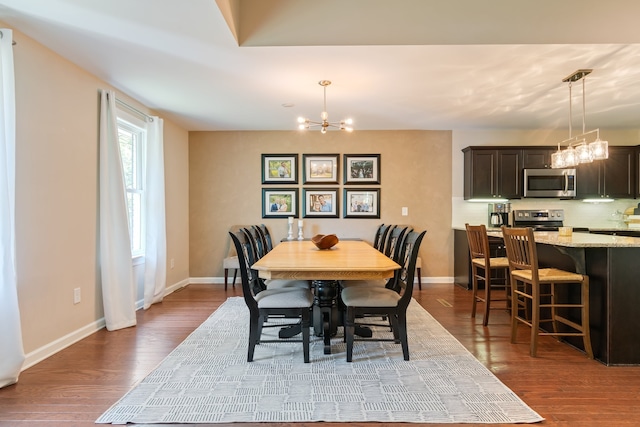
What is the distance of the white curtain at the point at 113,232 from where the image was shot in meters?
3.50

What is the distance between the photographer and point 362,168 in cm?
575

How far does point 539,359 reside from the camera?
9.07 ft

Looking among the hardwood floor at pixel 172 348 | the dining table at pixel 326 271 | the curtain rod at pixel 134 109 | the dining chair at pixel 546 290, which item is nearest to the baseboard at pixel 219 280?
the hardwood floor at pixel 172 348

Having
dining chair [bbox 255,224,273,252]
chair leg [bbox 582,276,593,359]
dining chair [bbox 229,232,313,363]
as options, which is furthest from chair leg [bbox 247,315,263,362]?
chair leg [bbox 582,276,593,359]

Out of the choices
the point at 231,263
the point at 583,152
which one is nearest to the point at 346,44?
the point at 583,152

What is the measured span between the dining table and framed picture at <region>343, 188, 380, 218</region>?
8.30 feet

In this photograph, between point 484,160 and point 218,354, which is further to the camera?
point 484,160

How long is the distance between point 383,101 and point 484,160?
2.10 m

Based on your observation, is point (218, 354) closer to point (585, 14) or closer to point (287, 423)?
point (287, 423)

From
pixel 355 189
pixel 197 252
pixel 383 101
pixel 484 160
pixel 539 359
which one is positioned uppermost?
pixel 383 101

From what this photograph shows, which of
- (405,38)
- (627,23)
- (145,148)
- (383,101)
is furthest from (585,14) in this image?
(145,148)

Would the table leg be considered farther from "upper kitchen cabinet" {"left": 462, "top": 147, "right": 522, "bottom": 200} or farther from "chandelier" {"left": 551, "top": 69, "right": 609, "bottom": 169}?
"upper kitchen cabinet" {"left": 462, "top": 147, "right": 522, "bottom": 200}

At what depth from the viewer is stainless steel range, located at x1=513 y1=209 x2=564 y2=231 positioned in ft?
18.0

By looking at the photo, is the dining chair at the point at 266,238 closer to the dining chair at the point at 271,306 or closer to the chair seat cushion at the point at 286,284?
the chair seat cushion at the point at 286,284
